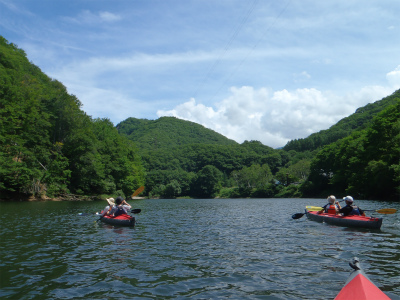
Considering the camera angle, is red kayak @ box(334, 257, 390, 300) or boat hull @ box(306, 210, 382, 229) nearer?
red kayak @ box(334, 257, 390, 300)

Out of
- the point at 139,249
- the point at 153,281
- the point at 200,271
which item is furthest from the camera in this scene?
the point at 139,249

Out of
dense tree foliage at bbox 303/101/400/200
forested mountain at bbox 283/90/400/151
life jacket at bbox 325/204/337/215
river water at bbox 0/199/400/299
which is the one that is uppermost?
forested mountain at bbox 283/90/400/151

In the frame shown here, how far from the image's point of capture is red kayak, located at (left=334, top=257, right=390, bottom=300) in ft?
15.0

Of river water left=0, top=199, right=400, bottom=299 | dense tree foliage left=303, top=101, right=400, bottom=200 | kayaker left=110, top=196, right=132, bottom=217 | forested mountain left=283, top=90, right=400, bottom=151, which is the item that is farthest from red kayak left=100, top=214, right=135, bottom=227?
forested mountain left=283, top=90, right=400, bottom=151

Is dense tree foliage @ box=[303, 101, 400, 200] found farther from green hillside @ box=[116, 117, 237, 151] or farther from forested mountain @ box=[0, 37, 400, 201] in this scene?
green hillside @ box=[116, 117, 237, 151]

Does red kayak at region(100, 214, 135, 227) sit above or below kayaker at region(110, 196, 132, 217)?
below

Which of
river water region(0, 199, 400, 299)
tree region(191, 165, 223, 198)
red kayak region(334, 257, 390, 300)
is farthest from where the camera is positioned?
tree region(191, 165, 223, 198)

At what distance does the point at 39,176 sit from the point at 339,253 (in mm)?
41574

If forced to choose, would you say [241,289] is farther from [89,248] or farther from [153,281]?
[89,248]

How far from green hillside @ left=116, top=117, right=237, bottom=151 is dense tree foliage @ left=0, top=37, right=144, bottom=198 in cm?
9697

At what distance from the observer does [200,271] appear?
27.8 feet

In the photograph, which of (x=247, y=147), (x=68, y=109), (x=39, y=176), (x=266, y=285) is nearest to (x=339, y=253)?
(x=266, y=285)

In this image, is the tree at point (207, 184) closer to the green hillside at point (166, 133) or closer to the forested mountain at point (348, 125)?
the green hillside at point (166, 133)

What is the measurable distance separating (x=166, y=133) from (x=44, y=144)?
124726mm
